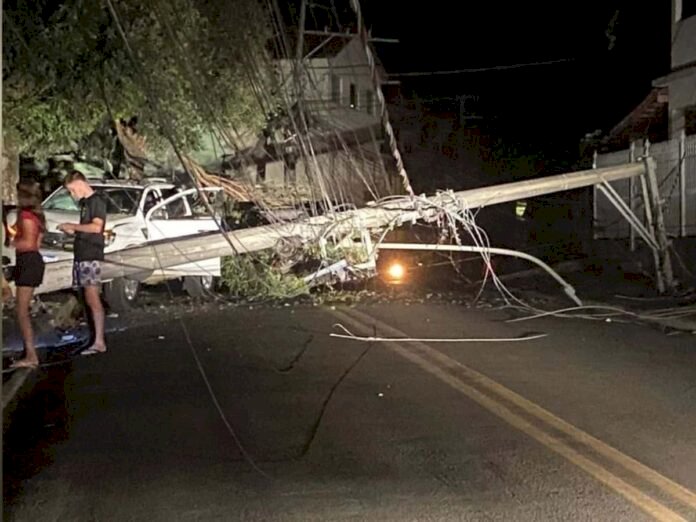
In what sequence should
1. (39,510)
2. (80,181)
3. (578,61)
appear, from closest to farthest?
(39,510)
(80,181)
(578,61)

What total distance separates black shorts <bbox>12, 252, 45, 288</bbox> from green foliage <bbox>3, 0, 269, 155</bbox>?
10.4 ft

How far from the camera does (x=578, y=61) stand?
128 ft

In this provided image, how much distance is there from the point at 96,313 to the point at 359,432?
4720mm

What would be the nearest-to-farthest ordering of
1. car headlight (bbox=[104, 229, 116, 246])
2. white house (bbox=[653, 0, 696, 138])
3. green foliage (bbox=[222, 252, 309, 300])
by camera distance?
car headlight (bbox=[104, 229, 116, 246])
green foliage (bbox=[222, 252, 309, 300])
white house (bbox=[653, 0, 696, 138])

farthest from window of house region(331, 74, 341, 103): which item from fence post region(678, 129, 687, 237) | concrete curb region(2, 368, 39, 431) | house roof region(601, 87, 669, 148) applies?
concrete curb region(2, 368, 39, 431)

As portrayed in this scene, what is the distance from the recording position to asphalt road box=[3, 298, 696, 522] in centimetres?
625

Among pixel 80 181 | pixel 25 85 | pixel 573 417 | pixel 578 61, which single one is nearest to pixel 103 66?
pixel 25 85

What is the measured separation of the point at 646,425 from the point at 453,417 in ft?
4.88

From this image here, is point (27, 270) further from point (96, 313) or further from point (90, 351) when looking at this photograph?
point (90, 351)

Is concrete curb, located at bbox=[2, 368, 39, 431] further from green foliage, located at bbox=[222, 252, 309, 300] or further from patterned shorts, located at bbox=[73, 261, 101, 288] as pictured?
green foliage, located at bbox=[222, 252, 309, 300]

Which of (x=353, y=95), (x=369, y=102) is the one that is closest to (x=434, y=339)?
(x=353, y=95)

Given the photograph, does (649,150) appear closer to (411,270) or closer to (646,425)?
(411,270)

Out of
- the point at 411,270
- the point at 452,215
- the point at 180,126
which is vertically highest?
the point at 180,126

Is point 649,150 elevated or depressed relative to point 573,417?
elevated
